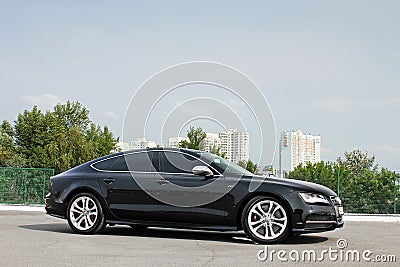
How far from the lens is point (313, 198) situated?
8648 mm

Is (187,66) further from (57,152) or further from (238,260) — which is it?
(57,152)

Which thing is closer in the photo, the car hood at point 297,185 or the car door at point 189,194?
the car hood at point 297,185

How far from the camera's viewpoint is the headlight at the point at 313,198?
8602 mm

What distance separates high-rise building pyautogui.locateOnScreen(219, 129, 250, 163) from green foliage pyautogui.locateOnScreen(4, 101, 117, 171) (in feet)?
80.8

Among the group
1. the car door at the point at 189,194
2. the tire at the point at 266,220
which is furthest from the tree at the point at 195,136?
the tire at the point at 266,220

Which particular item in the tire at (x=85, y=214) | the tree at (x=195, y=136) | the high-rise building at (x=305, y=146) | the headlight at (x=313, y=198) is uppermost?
the high-rise building at (x=305, y=146)

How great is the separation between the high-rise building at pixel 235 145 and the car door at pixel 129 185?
7883mm

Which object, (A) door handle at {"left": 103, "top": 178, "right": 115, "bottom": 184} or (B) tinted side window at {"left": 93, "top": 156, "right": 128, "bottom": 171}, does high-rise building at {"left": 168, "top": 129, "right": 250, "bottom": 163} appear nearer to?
(B) tinted side window at {"left": 93, "top": 156, "right": 128, "bottom": 171}

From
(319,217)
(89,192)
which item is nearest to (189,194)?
(89,192)

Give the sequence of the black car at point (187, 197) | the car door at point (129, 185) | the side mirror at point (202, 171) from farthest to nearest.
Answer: the car door at point (129, 185), the side mirror at point (202, 171), the black car at point (187, 197)

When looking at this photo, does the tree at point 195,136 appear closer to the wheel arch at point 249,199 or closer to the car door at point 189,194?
the car door at point 189,194

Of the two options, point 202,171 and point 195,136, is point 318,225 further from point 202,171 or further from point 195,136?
point 195,136

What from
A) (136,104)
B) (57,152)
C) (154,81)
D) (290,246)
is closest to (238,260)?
(290,246)

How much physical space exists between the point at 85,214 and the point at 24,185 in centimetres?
1319
